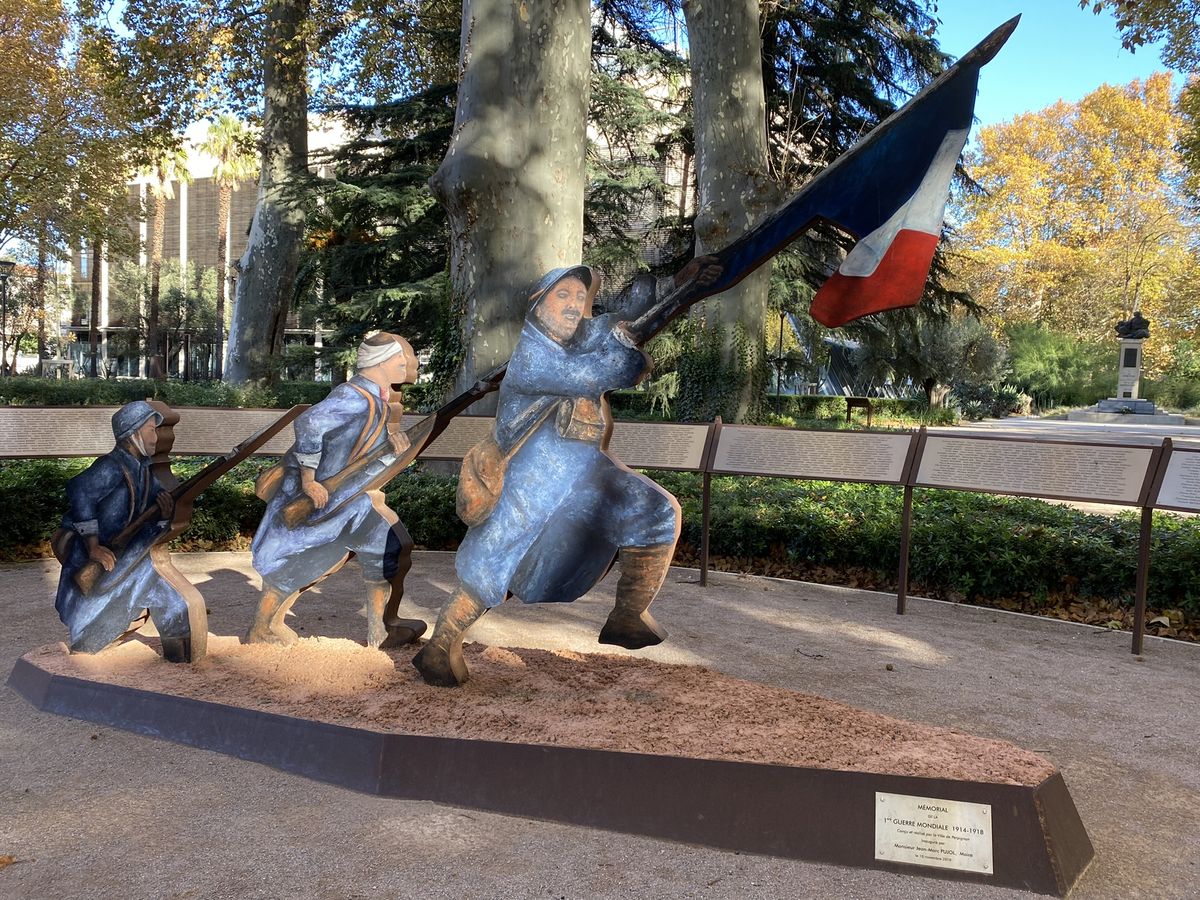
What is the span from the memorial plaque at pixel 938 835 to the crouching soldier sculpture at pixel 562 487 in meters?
1.23

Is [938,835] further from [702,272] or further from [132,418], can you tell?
[132,418]

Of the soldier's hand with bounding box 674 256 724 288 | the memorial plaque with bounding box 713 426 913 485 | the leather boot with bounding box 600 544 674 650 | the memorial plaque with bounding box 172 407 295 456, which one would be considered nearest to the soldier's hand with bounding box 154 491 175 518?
the leather boot with bounding box 600 544 674 650

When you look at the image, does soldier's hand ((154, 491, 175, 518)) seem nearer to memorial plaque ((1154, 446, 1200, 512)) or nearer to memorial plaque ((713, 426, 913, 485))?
memorial plaque ((713, 426, 913, 485))

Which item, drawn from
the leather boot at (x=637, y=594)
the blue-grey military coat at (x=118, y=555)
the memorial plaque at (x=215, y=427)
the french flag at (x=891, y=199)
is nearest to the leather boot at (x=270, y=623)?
the blue-grey military coat at (x=118, y=555)

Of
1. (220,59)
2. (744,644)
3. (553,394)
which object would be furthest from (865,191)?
(220,59)

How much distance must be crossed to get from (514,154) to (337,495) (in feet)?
17.5

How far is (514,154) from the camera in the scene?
911 cm

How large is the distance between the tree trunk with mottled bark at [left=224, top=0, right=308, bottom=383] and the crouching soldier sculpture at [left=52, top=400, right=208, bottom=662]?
14822mm

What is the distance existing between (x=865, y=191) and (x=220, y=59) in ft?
57.6

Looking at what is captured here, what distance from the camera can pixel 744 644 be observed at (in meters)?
6.31

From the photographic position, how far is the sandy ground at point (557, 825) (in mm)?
3129

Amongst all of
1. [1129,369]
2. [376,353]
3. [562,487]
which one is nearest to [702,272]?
[562,487]

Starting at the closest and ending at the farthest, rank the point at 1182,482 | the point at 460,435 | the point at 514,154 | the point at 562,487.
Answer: the point at 562,487 < the point at 1182,482 < the point at 460,435 < the point at 514,154

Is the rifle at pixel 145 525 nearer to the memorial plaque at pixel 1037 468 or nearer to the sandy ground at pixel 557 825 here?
the sandy ground at pixel 557 825
